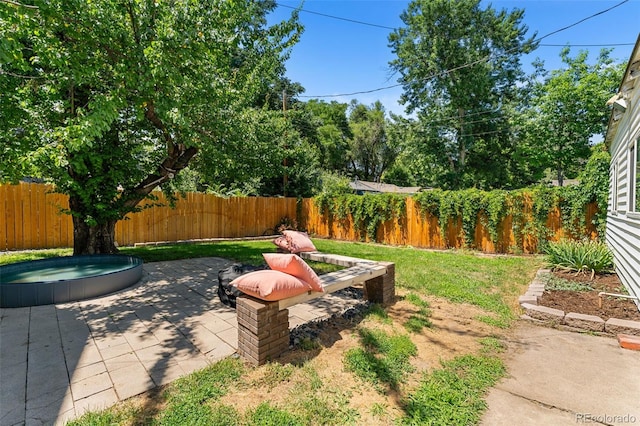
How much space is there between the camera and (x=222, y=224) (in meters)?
12.2

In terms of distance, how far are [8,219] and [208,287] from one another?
711cm

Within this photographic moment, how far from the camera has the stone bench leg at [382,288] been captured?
13.7 feet

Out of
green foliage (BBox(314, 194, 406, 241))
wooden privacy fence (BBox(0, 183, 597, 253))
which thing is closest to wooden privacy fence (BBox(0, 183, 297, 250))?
wooden privacy fence (BBox(0, 183, 597, 253))

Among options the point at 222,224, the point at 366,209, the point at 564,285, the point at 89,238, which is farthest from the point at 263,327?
the point at 222,224

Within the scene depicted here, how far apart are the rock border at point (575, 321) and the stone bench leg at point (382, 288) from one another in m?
1.69

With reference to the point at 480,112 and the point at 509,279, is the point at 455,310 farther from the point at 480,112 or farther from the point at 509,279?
the point at 480,112

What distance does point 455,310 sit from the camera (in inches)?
158

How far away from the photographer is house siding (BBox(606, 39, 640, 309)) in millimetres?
3943

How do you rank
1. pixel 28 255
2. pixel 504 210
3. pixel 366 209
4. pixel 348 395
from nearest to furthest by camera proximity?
pixel 348 395 < pixel 28 255 < pixel 504 210 < pixel 366 209

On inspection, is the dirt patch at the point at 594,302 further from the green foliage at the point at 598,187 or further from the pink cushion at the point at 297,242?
the pink cushion at the point at 297,242

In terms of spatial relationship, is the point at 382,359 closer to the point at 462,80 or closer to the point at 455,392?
the point at 455,392

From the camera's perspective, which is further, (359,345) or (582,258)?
(582,258)

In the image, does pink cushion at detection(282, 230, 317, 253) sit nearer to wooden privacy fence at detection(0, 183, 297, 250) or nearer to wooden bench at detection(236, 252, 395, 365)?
wooden bench at detection(236, 252, 395, 365)

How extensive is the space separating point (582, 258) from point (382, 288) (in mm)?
4297
